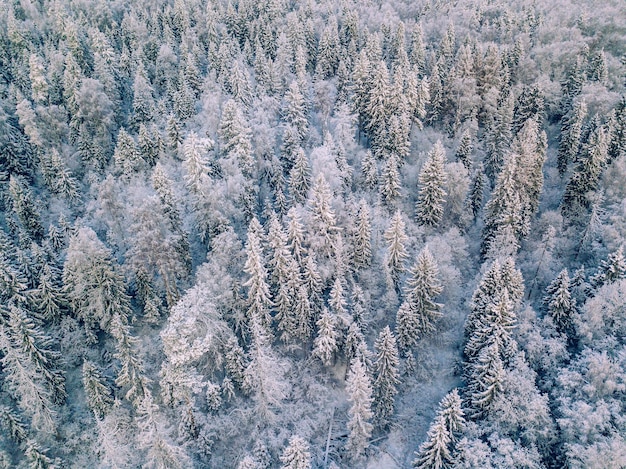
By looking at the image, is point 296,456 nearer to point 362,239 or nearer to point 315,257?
point 315,257

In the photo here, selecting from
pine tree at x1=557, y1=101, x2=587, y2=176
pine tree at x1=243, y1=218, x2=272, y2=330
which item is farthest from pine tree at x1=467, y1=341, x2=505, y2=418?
pine tree at x1=557, y1=101, x2=587, y2=176

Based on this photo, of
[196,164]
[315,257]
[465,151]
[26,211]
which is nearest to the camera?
[315,257]

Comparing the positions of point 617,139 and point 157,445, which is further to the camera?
point 617,139

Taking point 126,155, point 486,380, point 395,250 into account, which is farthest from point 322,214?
point 126,155

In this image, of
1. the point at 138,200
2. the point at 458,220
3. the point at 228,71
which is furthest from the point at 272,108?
the point at 458,220

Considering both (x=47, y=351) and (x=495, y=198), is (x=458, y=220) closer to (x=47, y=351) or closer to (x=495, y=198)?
(x=495, y=198)

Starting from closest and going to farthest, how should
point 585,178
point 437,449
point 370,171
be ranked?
1. point 437,449
2. point 585,178
3. point 370,171
